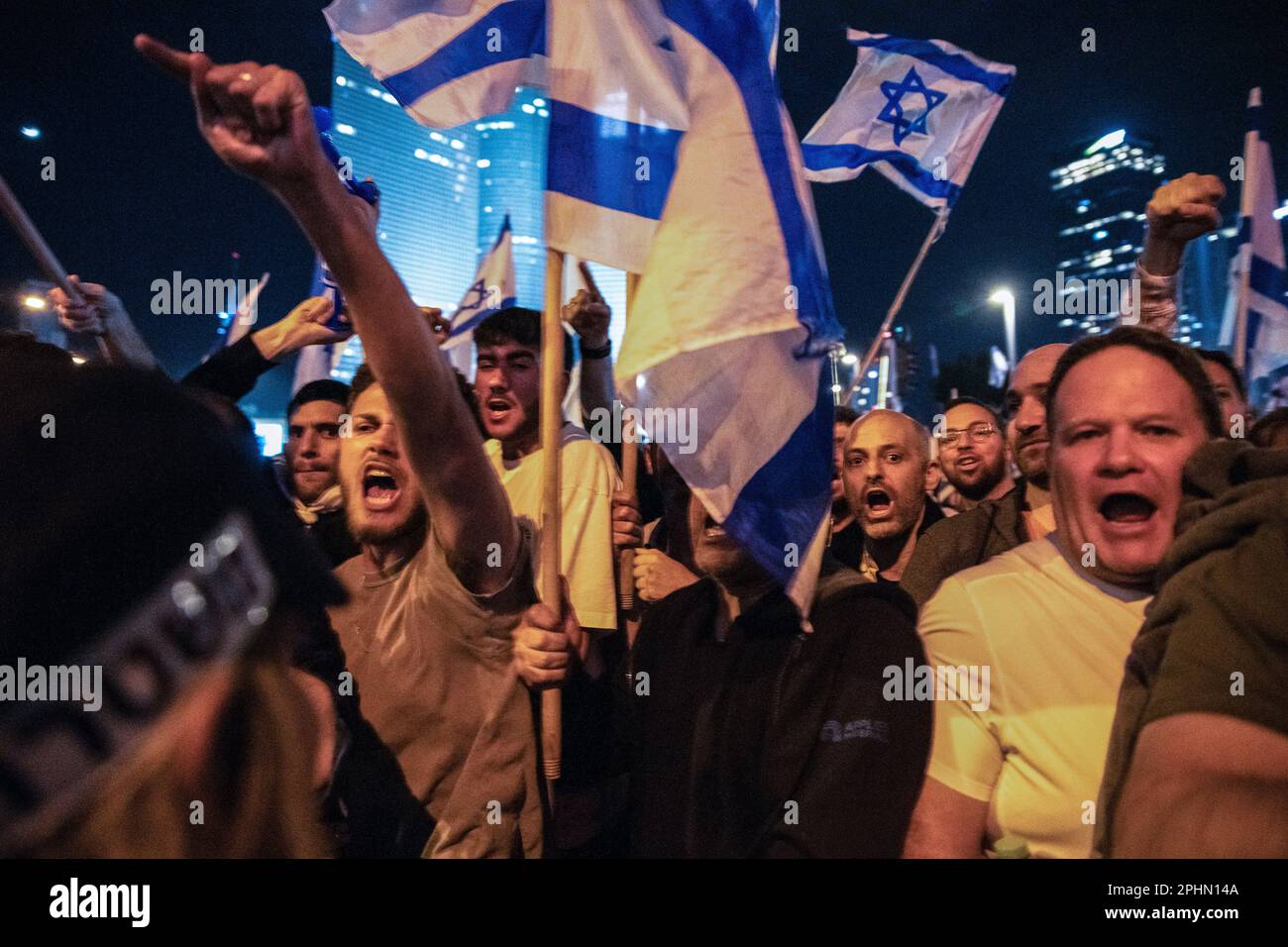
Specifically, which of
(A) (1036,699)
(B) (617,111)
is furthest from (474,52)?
(A) (1036,699)

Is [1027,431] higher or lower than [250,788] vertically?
higher

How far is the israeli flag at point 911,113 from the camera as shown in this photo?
5.96 metres

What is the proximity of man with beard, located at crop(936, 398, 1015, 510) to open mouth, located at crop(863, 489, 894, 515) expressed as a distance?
30.5 inches

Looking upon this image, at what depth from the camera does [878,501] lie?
193 inches

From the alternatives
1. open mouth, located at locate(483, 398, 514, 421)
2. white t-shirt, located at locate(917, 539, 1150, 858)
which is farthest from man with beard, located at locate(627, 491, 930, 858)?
open mouth, located at locate(483, 398, 514, 421)

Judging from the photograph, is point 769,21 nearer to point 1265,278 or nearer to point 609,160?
point 609,160

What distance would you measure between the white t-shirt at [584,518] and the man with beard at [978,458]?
8.56 feet

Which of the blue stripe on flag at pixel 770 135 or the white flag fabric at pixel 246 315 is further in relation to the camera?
the white flag fabric at pixel 246 315

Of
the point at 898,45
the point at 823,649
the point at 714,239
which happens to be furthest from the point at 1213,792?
the point at 898,45

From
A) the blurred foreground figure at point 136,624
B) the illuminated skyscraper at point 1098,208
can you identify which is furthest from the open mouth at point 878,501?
the illuminated skyscraper at point 1098,208

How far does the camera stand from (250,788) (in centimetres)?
90

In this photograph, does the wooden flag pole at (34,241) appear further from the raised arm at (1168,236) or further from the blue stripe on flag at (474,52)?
the raised arm at (1168,236)

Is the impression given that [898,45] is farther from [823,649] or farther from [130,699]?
[130,699]
